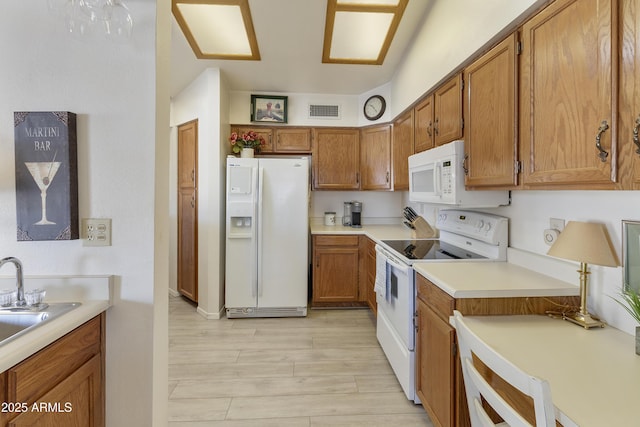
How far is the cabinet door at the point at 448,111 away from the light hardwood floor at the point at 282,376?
5.63 ft

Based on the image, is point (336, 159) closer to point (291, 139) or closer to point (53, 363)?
point (291, 139)

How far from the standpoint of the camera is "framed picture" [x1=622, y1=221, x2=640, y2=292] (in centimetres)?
112

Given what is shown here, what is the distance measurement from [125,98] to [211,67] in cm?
211

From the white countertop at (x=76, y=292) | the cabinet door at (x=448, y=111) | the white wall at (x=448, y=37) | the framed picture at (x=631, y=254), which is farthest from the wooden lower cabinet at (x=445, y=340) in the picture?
the white countertop at (x=76, y=292)

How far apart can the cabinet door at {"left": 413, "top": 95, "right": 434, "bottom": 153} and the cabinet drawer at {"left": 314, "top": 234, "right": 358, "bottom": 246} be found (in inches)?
47.7

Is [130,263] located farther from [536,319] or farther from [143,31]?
[536,319]

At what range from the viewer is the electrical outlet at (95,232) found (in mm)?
1269

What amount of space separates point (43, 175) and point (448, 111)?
2.17m

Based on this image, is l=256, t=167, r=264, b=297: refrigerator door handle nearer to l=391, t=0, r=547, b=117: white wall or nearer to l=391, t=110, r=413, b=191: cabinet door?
l=391, t=110, r=413, b=191: cabinet door

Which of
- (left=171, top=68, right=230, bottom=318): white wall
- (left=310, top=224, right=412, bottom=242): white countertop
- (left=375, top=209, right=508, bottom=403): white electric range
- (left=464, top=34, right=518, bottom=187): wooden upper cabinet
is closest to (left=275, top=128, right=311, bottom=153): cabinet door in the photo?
Result: (left=171, top=68, right=230, bottom=318): white wall

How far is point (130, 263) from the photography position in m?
1.27

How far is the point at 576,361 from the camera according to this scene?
938 mm

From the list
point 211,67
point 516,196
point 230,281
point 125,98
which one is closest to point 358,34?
point 211,67

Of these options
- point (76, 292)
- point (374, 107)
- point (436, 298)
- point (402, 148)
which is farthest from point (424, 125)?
point (76, 292)
